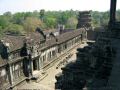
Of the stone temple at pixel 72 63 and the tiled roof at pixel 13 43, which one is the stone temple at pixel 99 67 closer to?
the stone temple at pixel 72 63

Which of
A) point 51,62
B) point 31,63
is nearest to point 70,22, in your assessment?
point 51,62

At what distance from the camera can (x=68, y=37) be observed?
46.9 m

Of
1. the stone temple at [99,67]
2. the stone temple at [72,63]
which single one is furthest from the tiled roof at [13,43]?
the stone temple at [99,67]

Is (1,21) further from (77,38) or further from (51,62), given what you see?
(51,62)

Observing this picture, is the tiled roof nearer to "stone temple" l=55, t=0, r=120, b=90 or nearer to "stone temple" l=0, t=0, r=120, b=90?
"stone temple" l=0, t=0, r=120, b=90

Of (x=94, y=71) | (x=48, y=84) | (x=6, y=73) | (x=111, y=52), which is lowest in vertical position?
(x=48, y=84)

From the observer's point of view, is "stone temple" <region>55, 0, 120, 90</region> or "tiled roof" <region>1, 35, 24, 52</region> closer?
"stone temple" <region>55, 0, 120, 90</region>

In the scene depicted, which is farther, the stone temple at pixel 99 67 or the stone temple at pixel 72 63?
the stone temple at pixel 72 63

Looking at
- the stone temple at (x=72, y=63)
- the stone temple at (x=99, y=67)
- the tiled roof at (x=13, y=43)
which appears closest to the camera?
the stone temple at (x=99, y=67)

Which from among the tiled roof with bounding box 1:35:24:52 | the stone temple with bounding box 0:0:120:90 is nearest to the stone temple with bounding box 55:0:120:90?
the stone temple with bounding box 0:0:120:90

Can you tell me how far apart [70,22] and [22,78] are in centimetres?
7931

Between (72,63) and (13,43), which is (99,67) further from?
(13,43)

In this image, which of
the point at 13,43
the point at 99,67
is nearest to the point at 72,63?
the point at 99,67

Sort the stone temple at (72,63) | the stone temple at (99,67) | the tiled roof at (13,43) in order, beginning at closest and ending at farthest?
the stone temple at (99,67) < the stone temple at (72,63) < the tiled roof at (13,43)
